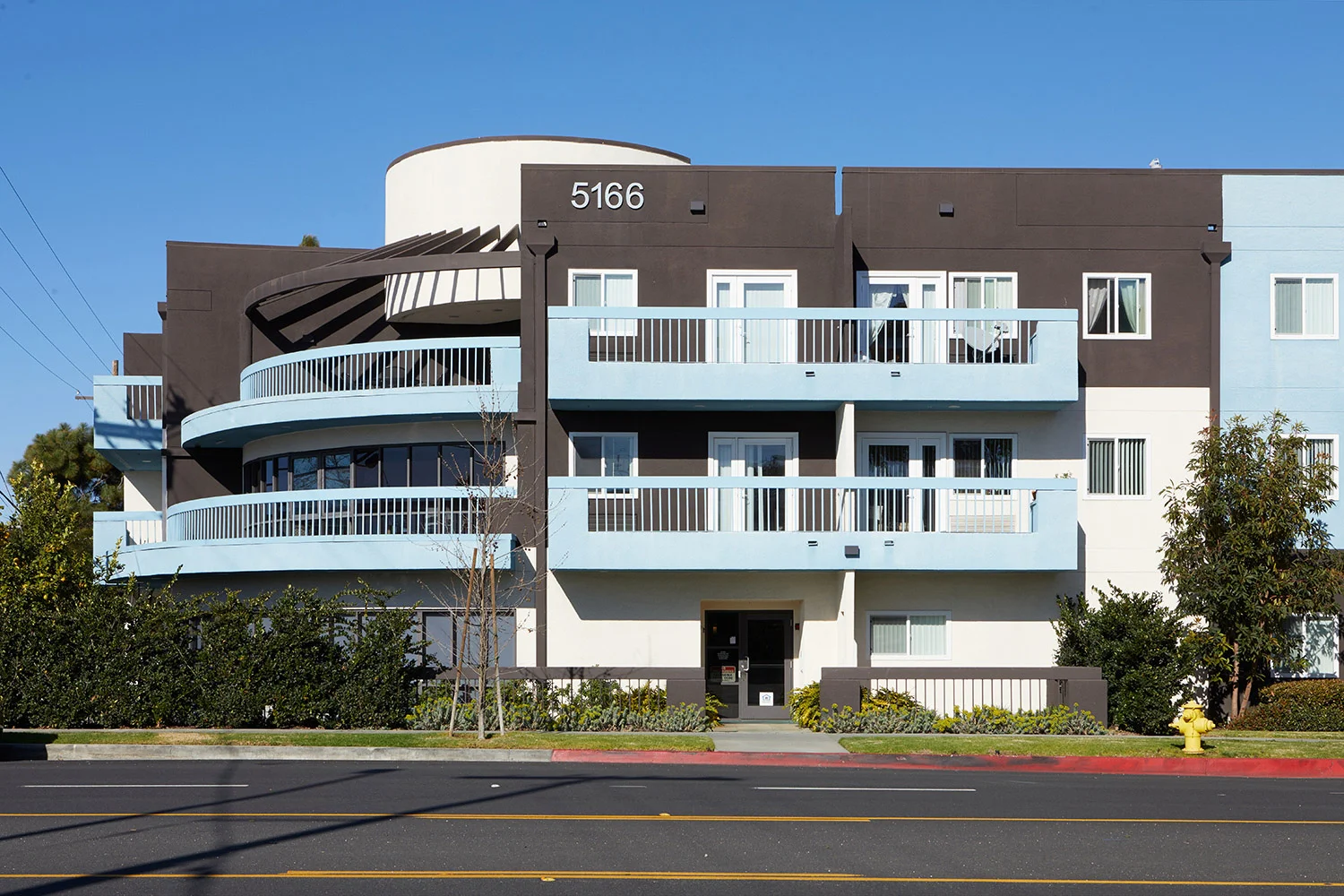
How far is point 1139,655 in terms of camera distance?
24.2 m

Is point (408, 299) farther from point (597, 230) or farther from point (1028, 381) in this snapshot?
point (1028, 381)

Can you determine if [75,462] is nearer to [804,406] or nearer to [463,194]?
[463,194]

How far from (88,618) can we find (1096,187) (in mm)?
19677

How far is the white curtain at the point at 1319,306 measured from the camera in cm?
2705

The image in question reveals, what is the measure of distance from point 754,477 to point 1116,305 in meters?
7.91

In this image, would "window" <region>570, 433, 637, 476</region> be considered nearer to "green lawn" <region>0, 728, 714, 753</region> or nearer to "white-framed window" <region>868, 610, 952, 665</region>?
"white-framed window" <region>868, 610, 952, 665</region>

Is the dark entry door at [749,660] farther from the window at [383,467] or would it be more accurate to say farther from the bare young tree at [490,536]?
the window at [383,467]

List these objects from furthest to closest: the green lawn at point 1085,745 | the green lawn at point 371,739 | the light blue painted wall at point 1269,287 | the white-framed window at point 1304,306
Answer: the white-framed window at point 1304,306 → the light blue painted wall at point 1269,287 → the green lawn at point 371,739 → the green lawn at point 1085,745

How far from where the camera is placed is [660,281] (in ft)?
87.5

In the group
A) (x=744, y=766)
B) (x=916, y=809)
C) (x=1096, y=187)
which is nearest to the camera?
(x=916, y=809)

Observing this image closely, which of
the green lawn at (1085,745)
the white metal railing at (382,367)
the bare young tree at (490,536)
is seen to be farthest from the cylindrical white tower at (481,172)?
the green lawn at (1085,745)

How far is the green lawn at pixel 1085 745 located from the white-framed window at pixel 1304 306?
8.34 meters

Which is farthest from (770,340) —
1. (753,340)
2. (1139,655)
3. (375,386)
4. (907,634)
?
(1139,655)

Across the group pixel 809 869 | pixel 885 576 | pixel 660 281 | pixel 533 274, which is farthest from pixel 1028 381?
pixel 809 869
